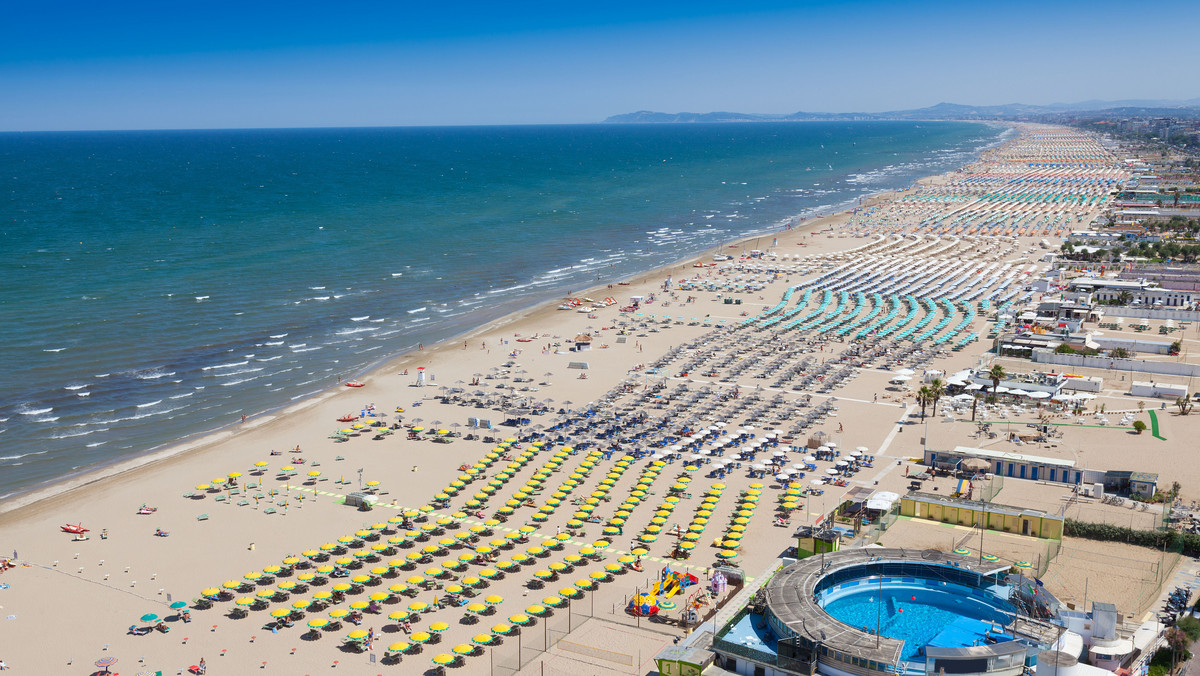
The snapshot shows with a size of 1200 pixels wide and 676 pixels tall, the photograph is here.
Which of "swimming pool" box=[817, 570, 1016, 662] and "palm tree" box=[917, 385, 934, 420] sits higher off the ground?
"swimming pool" box=[817, 570, 1016, 662]

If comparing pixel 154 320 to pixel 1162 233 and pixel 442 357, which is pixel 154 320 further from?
pixel 1162 233

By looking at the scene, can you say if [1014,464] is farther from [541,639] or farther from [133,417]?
[133,417]

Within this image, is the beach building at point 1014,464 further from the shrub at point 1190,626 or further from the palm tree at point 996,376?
the shrub at point 1190,626

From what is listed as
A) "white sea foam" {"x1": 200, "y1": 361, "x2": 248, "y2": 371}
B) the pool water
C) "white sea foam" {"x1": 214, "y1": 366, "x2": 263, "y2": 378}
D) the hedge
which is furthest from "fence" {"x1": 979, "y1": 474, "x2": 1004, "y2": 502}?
"white sea foam" {"x1": 200, "y1": 361, "x2": 248, "y2": 371}

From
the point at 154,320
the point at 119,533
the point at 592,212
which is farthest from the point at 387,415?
the point at 592,212

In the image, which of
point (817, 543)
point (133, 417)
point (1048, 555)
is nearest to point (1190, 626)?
point (1048, 555)

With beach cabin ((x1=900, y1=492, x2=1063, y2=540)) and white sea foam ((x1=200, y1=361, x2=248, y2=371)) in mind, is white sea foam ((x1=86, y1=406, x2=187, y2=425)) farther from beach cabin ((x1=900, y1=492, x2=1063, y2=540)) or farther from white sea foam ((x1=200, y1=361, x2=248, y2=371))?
beach cabin ((x1=900, y1=492, x2=1063, y2=540))
